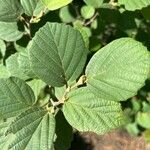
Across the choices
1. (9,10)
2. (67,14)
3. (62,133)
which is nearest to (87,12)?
(67,14)

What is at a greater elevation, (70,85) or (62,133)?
(70,85)

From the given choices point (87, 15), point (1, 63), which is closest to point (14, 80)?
point (1, 63)

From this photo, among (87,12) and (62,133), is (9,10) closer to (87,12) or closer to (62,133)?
(62,133)

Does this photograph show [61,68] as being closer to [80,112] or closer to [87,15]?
[80,112]

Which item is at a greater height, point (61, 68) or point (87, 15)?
point (61, 68)

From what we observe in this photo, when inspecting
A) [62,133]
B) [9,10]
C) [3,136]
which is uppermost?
[9,10]

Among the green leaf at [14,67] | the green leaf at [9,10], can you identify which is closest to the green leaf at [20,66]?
the green leaf at [14,67]

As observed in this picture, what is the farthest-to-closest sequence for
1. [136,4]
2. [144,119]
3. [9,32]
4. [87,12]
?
1. [144,119]
2. [87,12]
3. [9,32]
4. [136,4]
